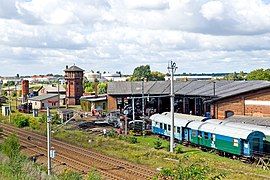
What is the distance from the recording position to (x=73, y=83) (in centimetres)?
9069

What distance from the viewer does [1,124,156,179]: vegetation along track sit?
104 ft

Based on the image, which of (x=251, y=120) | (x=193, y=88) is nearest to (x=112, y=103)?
Answer: (x=193, y=88)

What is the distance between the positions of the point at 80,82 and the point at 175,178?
256 feet

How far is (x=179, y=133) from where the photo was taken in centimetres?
4669

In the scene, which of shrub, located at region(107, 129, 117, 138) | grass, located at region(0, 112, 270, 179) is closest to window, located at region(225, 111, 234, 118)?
grass, located at region(0, 112, 270, 179)

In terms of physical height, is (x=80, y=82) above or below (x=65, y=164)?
above

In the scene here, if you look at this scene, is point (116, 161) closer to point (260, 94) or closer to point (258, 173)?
point (258, 173)

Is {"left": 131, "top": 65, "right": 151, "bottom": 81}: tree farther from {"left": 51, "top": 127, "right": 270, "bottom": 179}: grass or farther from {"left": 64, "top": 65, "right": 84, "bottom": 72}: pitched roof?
{"left": 51, "top": 127, "right": 270, "bottom": 179}: grass

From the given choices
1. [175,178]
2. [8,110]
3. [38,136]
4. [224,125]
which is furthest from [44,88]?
[175,178]

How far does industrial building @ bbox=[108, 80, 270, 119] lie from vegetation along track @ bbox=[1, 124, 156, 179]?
12.5 m

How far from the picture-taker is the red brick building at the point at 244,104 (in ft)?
151

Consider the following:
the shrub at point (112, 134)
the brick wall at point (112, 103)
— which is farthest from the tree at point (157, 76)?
the shrub at point (112, 134)

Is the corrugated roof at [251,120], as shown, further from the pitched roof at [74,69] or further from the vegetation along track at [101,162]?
the pitched roof at [74,69]

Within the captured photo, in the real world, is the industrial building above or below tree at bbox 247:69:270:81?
below
